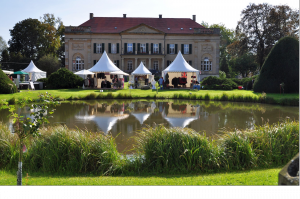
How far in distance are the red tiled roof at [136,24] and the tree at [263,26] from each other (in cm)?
1220

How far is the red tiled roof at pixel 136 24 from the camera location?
150 ft

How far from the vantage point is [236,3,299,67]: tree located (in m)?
31.6

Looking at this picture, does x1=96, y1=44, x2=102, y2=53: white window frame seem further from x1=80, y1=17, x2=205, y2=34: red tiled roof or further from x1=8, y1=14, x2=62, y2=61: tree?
x1=8, y1=14, x2=62, y2=61: tree

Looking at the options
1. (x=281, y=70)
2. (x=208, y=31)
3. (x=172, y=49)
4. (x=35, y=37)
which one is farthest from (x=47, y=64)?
(x=281, y=70)

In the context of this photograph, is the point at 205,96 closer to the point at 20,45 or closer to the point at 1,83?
the point at 1,83

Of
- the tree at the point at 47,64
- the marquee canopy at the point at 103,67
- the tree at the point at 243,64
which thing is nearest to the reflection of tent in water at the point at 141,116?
the marquee canopy at the point at 103,67

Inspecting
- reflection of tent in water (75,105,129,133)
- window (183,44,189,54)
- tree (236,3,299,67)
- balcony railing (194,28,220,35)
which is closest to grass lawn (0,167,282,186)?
reflection of tent in water (75,105,129,133)

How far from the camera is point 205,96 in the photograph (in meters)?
20.0

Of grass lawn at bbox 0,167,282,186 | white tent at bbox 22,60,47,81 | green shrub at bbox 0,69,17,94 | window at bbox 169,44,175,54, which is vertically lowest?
grass lawn at bbox 0,167,282,186

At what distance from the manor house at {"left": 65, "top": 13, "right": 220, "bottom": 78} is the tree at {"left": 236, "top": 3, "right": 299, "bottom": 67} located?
10.1m

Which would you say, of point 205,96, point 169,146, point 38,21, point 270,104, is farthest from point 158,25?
point 169,146

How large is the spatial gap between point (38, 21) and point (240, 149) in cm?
4407

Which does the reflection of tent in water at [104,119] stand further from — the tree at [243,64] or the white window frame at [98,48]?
the tree at [243,64]

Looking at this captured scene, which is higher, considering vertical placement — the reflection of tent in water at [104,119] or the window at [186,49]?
the window at [186,49]
